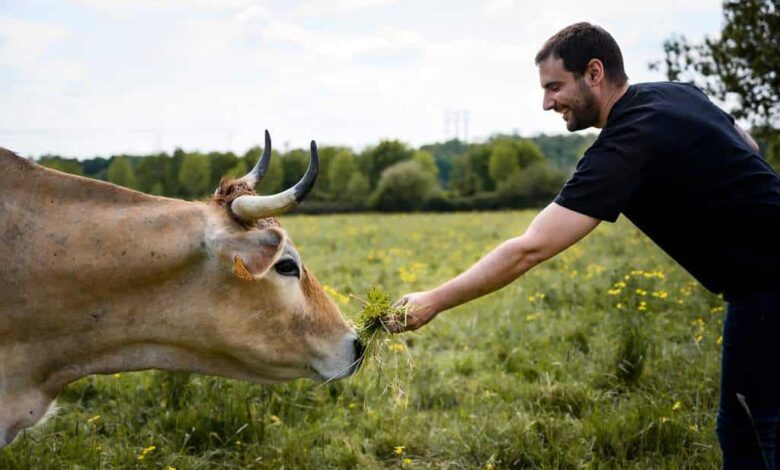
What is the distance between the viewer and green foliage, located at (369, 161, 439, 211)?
6200cm

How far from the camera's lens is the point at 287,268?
13.5 ft

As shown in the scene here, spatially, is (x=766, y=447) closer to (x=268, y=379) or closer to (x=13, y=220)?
(x=268, y=379)

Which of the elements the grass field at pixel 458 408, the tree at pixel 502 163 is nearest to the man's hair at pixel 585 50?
the grass field at pixel 458 408

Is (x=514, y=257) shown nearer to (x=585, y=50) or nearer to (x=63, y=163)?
(x=585, y=50)

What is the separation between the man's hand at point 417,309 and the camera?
153 inches

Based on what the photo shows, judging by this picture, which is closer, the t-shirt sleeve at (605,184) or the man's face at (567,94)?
the t-shirt sleeve at (605,184)

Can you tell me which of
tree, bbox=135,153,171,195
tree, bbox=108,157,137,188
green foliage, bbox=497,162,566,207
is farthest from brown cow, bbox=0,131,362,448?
green foliage, bbox=497,162,566,207

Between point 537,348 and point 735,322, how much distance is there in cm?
399

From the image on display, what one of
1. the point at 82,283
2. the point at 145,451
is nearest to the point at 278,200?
the point at 82,283

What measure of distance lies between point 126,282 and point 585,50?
2582 millimetres

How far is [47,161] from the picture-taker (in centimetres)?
557

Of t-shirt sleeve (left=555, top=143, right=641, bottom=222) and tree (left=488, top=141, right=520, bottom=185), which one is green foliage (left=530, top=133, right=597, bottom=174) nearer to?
tree (left=488, top=141, right=520, bottom=185)

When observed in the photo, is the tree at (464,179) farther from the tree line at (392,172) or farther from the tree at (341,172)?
the tree at (341,172)

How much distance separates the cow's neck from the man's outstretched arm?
3.89 ft
